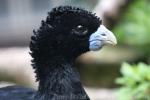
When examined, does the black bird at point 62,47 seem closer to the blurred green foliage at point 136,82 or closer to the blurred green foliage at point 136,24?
the blurred green foliage at point 136,82

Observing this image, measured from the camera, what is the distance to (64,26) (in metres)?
4.22

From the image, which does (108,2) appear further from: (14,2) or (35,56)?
(35,56)

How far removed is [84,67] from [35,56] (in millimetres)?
3656

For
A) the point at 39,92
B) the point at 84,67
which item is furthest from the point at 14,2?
the point at 39,92

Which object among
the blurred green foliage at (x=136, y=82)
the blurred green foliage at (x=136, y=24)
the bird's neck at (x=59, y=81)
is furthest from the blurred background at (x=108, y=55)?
the bird's neck at (x=59, y=81)

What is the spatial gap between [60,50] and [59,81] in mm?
211

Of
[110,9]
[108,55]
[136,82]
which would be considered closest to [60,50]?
[136,82]

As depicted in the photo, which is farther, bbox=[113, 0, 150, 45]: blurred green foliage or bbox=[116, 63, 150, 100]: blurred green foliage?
bbox=[113, 0, 150, 45]: blurred green foliage

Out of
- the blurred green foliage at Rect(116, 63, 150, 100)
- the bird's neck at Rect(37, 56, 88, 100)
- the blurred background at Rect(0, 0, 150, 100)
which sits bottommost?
the bird's neck at Rect(37, 56, 88, 100)

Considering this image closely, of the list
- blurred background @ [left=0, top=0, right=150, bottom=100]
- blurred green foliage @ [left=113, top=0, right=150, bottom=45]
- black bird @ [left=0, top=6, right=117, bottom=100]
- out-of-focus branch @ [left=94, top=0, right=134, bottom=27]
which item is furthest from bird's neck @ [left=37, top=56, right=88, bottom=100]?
blurred green foliage @ [left=113, top=0, right=150, bottom=45]

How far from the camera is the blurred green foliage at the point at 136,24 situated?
752cm

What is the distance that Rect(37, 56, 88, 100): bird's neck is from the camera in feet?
14.1

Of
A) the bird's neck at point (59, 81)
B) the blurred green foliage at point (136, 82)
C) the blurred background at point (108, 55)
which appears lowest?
the bird's neck at point (59, 81)

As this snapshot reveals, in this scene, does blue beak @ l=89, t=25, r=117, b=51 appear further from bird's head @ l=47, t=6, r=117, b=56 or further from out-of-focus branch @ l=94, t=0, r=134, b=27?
out-of-focus branch @ l=94, t=0, r=134, b=27
